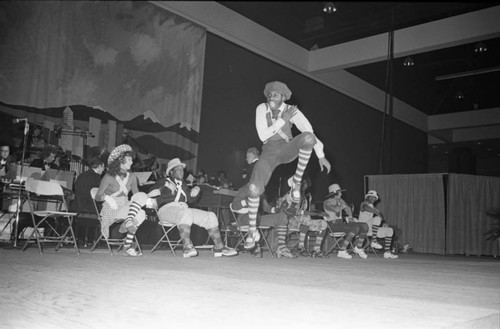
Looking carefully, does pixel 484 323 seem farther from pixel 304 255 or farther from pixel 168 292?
pixel 304 255

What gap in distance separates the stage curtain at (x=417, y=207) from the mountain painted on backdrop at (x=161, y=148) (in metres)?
6.02

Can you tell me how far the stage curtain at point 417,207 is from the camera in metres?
11.6

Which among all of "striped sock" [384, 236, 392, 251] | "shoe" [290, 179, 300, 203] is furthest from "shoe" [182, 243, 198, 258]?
"striped sock" [384, 236, 392, 251]

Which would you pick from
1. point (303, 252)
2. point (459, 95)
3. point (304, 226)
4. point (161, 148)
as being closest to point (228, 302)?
point (304, 226)

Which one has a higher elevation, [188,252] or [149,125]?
[149,125]

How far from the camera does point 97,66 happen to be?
7680 millimetres

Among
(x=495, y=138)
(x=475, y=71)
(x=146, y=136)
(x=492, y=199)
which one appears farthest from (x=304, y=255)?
(x=495, y=138)

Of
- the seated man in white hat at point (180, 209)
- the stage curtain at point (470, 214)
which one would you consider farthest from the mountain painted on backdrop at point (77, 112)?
the stage curtain at point (470, 214)

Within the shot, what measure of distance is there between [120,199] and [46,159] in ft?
7.89

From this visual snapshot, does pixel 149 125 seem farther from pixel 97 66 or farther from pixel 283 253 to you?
pixel 283 253

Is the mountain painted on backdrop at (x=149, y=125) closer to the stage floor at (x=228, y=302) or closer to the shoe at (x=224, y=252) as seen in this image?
the shoe at (x=224, y=252)

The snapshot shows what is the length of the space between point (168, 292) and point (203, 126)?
7.97 meters

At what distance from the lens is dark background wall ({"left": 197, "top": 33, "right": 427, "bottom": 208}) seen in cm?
1019

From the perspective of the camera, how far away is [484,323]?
1.69 meters
